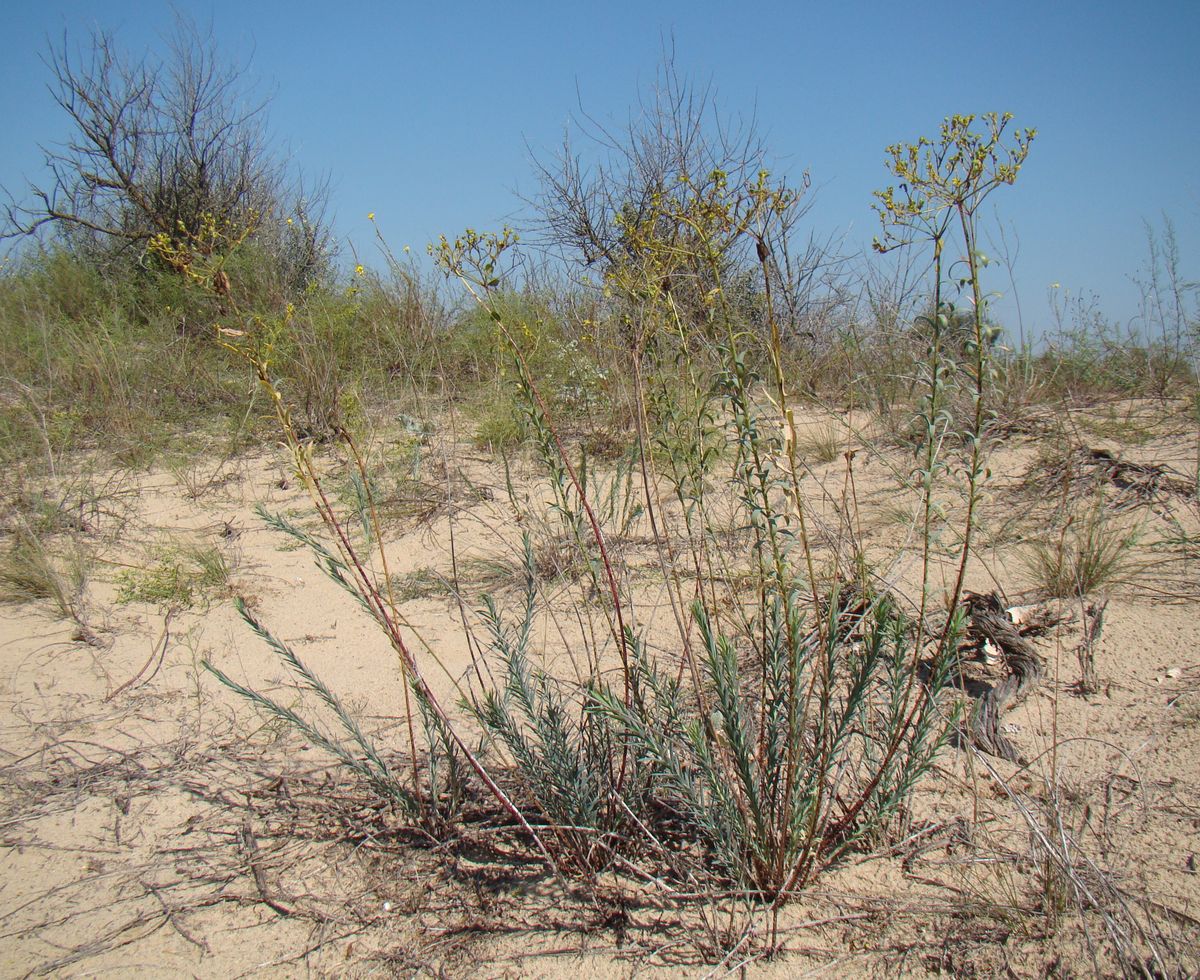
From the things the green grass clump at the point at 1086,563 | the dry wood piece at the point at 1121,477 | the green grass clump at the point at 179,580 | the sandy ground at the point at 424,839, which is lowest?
the sandy ground at the point at 424,839

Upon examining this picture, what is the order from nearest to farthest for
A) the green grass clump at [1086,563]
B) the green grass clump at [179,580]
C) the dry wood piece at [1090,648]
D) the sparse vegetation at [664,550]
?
the sparse vegetation at [664,550] → the dry wood piece at [1090,648] → the green grass clump at [1086,563] → the green grass clump at [179,580]

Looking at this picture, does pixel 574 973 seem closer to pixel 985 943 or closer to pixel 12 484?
pixel 985 943

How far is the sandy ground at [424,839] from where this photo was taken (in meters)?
1.53

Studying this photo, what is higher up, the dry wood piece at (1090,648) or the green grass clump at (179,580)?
the green grass clump at (179,580)

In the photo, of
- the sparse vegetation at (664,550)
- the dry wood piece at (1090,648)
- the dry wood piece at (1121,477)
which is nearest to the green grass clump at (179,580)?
the sparse vegetation at (664,550)

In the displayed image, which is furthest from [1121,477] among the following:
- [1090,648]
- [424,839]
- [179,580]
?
[179,580]

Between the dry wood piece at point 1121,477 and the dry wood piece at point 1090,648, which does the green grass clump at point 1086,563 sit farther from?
the dry wood piece at point 1121,477

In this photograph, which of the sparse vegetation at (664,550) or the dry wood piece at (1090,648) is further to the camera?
the dry wood piece at (1090,648)

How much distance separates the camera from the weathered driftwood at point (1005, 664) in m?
2.00

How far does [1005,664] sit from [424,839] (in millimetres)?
1674

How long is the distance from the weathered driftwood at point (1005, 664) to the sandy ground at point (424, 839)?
0.05 meters

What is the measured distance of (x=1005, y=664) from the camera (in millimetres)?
2318

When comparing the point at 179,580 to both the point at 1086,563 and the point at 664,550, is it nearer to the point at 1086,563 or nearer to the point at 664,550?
the point at 664,550

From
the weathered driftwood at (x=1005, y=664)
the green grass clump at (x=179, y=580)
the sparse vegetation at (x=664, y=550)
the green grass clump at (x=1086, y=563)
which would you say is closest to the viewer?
the sparse vegetation at (x=664, y=550)
